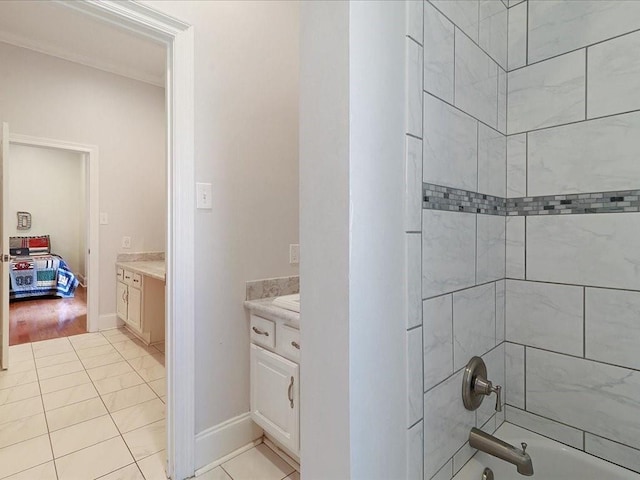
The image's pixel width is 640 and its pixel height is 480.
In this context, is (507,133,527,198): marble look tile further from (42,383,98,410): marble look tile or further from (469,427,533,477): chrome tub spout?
(42,383,98,410): marble look tile

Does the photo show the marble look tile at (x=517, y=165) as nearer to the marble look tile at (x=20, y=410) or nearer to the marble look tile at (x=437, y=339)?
the marble look tile at (x=437, y=339)

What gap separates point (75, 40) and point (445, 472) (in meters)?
4.42

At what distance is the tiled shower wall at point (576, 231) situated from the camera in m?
0.99

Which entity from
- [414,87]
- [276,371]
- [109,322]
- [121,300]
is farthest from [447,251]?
[109,322]

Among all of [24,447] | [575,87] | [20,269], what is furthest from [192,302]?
[20,269]

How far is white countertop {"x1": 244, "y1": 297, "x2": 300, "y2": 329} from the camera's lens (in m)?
1.41

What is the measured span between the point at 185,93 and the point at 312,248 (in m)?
1.19

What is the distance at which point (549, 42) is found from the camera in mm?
1135

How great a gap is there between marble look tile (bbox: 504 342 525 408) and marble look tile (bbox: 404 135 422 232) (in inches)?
30.8

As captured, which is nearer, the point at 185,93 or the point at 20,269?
the point at 185,93

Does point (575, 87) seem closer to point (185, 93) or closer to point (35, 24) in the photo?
A: point (185, 93)

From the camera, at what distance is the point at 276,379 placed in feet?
5.01

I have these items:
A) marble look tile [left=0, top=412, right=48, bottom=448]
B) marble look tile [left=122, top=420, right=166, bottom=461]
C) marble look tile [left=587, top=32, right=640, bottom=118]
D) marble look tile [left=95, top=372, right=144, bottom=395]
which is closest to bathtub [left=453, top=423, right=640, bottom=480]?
marble look tile [left=587, top=32, right=640, bottom=118]

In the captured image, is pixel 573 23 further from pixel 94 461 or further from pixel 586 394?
pixel 94 461
